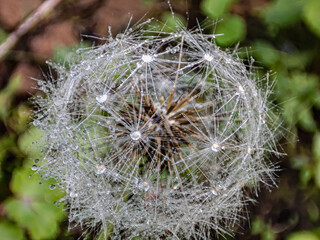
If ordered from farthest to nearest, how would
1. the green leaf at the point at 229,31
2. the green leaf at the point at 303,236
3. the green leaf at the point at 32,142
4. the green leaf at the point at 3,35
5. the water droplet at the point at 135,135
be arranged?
the green leaf at the point at 3,35 → the green leaf at the point at 303,236 → the green leaf at the point at 229,31 → the green leaf at the point at 32,142 → the water droplet at the point at 135,135

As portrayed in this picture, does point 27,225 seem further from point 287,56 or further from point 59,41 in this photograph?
point 287,56

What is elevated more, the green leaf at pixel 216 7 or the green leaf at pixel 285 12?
the green leaf at pixel 216 7

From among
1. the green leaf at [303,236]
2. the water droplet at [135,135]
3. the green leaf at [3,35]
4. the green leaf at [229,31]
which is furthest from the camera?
the green leaf at [3,35]

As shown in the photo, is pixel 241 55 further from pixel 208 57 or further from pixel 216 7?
pixel 208 57

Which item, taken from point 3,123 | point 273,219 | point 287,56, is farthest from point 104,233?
point 287,56

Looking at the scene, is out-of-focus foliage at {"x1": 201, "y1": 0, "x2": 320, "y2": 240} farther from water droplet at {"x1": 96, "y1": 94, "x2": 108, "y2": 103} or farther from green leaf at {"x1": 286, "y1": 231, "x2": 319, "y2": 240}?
water droplet at {"x1": 96, "y1": 94, "x2": 108, "y2": 103}

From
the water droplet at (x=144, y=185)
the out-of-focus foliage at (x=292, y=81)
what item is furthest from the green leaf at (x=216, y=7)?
the water droplet at (x=144, y=185)

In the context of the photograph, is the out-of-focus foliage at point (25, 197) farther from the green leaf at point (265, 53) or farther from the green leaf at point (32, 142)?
the green leaf at point (265, 53)

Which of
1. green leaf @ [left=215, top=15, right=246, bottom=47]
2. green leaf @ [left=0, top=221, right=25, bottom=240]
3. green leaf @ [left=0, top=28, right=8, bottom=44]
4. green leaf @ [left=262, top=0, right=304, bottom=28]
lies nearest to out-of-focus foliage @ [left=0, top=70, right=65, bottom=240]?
green leaf @ [left=0, top=221, right=25, bottom=240]

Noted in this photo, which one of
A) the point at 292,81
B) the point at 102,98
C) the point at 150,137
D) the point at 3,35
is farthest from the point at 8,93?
the point at 292,81
